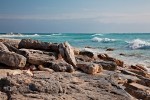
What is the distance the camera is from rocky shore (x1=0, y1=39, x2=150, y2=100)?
19.1 ft

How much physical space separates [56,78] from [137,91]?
346cm

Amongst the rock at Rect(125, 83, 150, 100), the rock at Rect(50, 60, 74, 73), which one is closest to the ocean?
the rock at Rect(125, 83, 150, 100)

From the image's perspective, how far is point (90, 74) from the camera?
8.91 metres

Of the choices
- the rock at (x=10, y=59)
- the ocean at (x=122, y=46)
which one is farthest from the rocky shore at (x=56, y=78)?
the ocean at (x=122, y=46)

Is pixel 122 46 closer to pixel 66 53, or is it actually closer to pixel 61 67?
pixel 66 53

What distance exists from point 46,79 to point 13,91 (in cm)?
76

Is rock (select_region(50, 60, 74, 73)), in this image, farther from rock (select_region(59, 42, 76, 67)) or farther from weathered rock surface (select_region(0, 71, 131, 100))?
weathered rock surface (select_region(0, 71, 131, 100))

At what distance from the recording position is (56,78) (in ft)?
22.0

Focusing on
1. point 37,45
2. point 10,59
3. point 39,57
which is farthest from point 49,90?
point 37,45

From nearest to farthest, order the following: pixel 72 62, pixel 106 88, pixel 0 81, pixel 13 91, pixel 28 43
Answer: pixel 13 91 → pixel 0 81 → pixel 106 88 → pixel 72 62 → pixel 28 43

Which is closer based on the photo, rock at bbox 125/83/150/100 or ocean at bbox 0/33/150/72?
rock at bbox 125/83/150/100

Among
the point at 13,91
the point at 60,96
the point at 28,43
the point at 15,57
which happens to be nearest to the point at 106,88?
the point at 60,96

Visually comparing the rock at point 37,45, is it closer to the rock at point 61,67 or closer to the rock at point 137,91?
the rock at point 61,67

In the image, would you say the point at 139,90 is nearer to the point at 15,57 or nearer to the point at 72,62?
the point at 72,62
